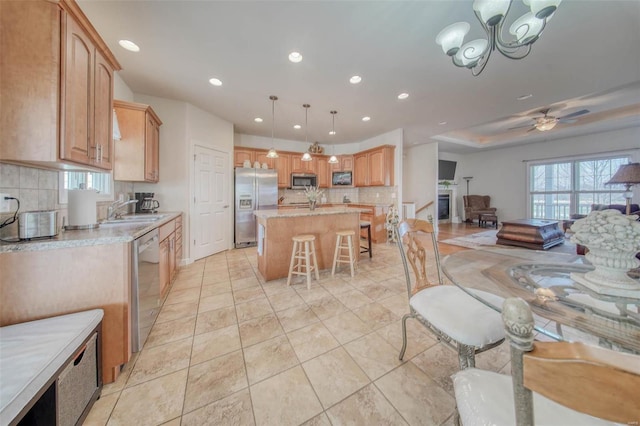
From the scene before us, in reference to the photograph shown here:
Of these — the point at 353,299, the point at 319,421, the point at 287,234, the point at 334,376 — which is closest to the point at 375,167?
the point at 287,234

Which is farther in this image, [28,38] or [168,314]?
[168,314]

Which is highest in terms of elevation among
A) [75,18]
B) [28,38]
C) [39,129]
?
[75,18]

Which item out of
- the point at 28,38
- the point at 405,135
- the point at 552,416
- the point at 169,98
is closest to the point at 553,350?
the point at 552,416

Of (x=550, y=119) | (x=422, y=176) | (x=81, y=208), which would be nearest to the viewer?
(x=81, y=208)

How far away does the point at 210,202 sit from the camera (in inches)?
160

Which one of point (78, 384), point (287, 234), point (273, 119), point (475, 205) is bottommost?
point (78, 384)

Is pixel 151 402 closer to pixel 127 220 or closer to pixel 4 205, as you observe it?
pixel 4 205

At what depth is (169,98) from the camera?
3.49 metres

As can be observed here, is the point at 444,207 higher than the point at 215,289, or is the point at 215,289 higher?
the point at 444,207

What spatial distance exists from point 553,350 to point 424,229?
1.47m

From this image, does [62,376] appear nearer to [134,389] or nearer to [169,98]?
[134,389]

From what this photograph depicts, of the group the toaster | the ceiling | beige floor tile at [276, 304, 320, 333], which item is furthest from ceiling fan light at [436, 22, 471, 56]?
the toaster

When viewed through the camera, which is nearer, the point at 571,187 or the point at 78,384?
the point at 78,384

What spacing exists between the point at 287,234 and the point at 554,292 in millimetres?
2576
